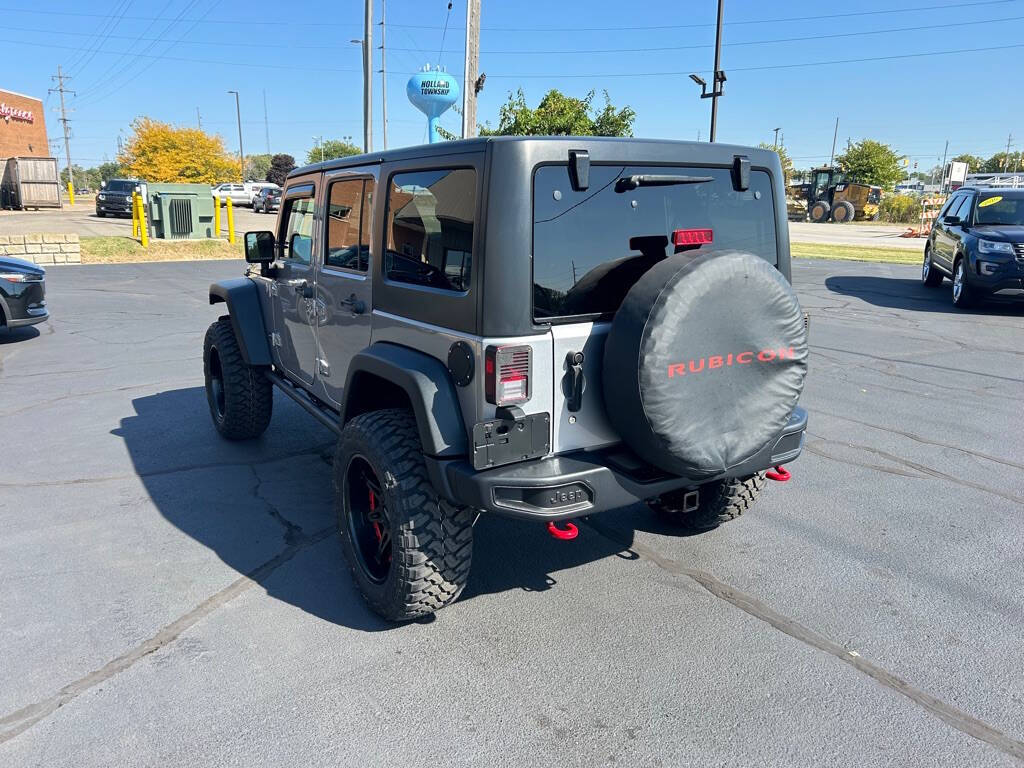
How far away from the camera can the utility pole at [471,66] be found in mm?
14688

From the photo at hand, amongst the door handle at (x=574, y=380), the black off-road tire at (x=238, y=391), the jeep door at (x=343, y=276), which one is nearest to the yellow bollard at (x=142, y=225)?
the black off-road tire at (x=238, y=391)

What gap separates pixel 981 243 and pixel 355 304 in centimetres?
1084

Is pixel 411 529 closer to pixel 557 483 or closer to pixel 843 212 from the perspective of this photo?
pixel 557 483

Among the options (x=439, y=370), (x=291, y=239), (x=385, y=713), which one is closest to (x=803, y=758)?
(x=385, y=713)

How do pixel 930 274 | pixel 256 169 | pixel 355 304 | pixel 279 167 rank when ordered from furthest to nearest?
1. pixel 256 169
2. pixel 279 167
3. pixel 930 274
4. pixel 355 304

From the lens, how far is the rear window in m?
2.88

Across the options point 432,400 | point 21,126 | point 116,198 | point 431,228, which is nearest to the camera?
point 432,400

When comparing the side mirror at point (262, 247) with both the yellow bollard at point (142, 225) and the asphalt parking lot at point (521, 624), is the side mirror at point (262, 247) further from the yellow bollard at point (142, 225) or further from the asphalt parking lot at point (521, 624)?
the yellow bollard at point (142, 225)

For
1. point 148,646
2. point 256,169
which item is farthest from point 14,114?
point 256,169

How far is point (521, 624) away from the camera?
3.28 metres

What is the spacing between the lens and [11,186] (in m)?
35.0

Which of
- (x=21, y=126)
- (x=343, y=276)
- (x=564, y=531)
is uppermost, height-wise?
(x=21, y=126)

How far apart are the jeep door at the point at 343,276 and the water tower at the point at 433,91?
16.9 meters

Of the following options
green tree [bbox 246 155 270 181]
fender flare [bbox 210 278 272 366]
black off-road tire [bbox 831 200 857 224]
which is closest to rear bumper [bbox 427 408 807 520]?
fender flare [bbox 210 278 272 366]
